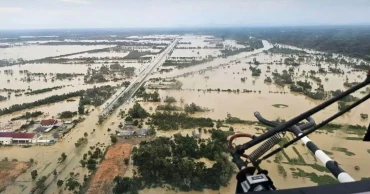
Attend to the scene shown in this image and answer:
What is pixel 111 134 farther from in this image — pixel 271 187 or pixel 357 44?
pixel 357 44

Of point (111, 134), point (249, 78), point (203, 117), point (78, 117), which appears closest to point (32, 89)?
point (78, 117)

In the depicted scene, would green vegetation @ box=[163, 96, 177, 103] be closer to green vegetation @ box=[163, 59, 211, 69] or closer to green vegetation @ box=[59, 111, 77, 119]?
green vegetation @ box=[59, 111, 77, 119]

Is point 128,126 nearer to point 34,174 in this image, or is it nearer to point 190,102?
point 190,102

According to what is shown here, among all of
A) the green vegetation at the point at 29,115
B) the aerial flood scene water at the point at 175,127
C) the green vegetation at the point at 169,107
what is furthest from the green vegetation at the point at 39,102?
the green vegetation at the point at 169,107

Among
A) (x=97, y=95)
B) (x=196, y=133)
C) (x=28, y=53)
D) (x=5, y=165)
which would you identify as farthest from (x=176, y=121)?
(x=28, y=53)

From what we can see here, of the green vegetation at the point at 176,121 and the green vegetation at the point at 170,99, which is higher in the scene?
the green vegetation at the point at 170,99

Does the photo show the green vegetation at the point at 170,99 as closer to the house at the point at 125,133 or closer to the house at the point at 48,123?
the house at the point at 125,133
